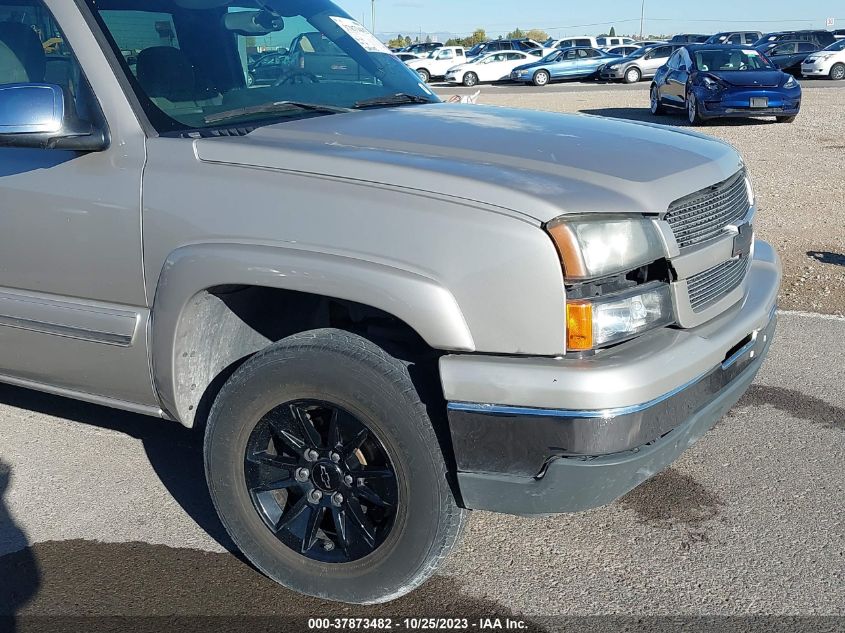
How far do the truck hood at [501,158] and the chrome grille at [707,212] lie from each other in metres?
0.04

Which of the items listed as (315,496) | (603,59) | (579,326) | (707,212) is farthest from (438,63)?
(579,326)

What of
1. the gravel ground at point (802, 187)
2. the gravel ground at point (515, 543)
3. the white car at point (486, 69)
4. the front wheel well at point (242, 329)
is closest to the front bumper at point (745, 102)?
the gravel ground at point (802, 187)

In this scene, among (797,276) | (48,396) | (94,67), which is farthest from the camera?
(797,276)

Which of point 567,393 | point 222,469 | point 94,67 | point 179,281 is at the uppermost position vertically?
point 94,67

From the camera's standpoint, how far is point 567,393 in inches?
96.0

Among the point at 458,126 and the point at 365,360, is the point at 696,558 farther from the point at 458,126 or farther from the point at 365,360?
the point at 458,126

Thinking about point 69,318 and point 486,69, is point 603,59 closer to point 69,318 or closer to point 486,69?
point 486,69

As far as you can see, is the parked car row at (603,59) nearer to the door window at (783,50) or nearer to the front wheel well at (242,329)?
the door window at (783,50)

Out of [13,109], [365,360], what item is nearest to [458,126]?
[365,360]

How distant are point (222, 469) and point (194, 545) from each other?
56cm

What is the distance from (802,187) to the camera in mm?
10555

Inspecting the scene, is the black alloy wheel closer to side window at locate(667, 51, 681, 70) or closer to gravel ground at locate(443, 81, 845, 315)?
gravel ground at locate(443, 81, 845, 315)

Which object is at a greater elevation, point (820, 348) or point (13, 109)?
point (13, 109)

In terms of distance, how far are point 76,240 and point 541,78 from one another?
34777mm
